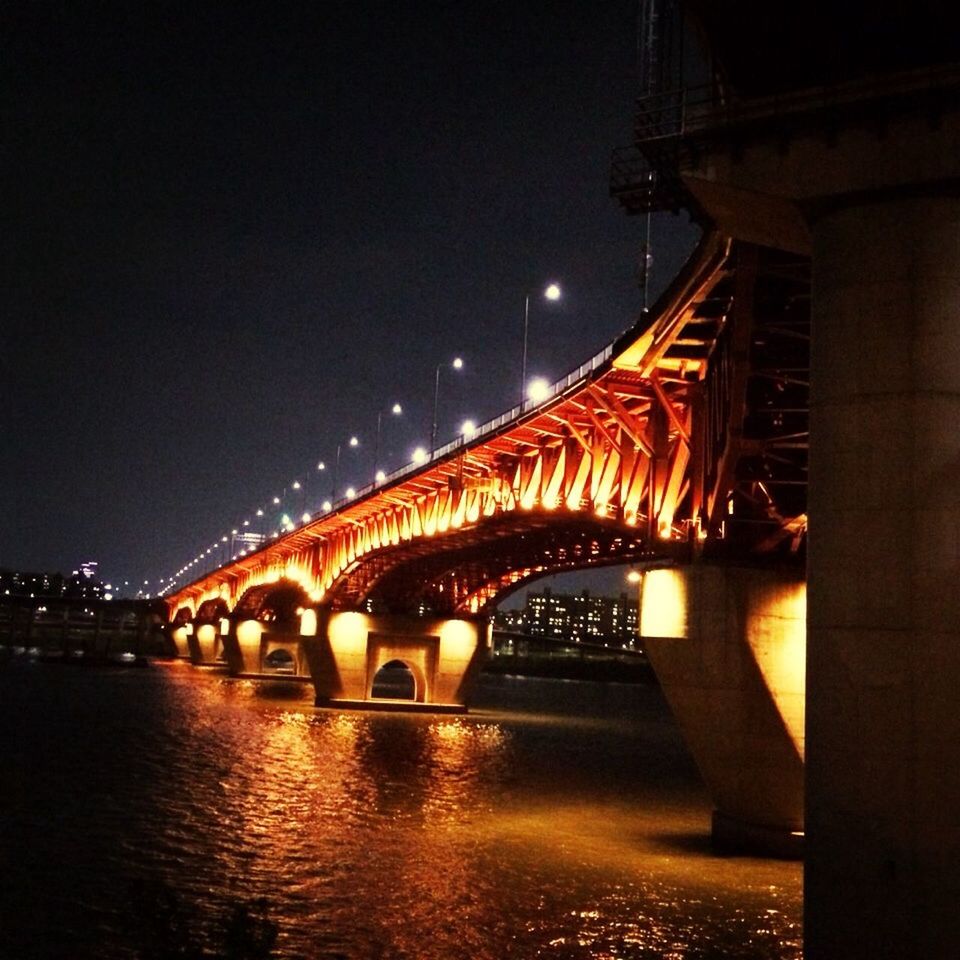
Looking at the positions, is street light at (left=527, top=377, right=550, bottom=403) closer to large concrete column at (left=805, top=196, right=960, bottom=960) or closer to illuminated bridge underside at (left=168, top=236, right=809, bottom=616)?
illuminated bridge underside at (left=168, top=236, right=809, bottom=616)

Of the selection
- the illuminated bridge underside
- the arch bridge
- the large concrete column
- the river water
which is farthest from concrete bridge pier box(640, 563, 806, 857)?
the large concrete column

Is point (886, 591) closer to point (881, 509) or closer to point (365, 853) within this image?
point (881, 509)

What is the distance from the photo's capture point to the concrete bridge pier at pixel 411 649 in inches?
3177

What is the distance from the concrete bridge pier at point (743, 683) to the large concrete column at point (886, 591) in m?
10.8

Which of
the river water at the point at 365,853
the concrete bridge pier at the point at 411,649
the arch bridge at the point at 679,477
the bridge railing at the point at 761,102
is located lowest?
the river water at the point at 365,853

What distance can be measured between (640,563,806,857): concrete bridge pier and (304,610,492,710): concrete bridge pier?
53227 mm

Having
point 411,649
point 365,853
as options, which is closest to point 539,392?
point 365,853

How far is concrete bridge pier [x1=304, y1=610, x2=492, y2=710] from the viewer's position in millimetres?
80688

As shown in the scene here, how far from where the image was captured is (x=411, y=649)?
81312mm

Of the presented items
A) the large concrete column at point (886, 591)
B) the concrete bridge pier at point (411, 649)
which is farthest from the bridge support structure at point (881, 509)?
the concrete bridge pier at point (411, 649)

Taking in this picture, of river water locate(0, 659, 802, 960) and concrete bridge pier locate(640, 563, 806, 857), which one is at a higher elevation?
concrete bridge pier locate(640, 563, 806, 857)

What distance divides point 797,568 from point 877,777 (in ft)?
48.5

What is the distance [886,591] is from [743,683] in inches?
466

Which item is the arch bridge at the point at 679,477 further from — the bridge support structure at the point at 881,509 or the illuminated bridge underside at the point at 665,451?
the bridge support structure at the point at 881,509
